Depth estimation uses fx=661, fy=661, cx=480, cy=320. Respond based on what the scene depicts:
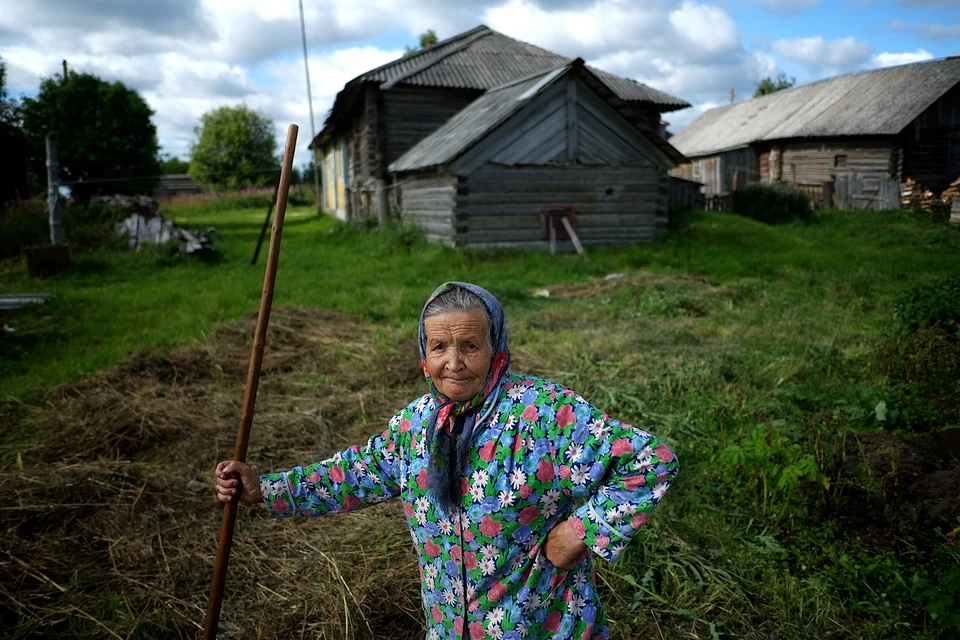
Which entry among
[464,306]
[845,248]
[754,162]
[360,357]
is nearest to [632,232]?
[845,248]

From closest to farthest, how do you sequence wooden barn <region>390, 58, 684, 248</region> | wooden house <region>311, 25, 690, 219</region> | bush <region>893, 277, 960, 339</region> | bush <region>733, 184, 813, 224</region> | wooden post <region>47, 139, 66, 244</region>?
1. bush <region>893, 277, 960, 339</region>
2. wooden post <region>47, 139, 66, 244</region>
3. wooden barn <region>390, 58, 684, 248</region>
4. wooden house <region>311, 25, 690, 219</region>
5. bush <region>733, 184, 813, 224</region>

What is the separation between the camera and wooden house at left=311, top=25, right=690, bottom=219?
1802 centimetres

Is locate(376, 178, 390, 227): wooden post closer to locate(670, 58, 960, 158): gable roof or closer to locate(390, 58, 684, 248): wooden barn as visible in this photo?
locate(390, 58, 684, 248): wooden barn

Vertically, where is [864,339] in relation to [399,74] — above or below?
below

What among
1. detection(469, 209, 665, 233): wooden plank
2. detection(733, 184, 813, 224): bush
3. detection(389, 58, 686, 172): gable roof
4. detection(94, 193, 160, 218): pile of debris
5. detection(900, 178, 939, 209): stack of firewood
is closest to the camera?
detection(389, 58, 686, 172): gable roof

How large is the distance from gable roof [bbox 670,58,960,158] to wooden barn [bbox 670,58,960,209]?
0.14 ft

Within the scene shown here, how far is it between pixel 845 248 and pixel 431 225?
862 cm

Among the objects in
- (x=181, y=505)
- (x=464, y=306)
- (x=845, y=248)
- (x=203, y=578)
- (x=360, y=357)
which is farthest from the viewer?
(x=845, y=248)

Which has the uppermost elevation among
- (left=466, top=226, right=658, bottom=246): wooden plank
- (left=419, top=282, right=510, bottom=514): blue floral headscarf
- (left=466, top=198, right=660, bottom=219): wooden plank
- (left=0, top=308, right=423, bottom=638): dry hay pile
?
(left=466, top=198, right=660, bottom=219): wooden plank

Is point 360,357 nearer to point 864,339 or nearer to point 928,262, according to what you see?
point 864,339

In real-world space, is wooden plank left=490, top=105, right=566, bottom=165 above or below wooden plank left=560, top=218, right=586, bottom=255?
above

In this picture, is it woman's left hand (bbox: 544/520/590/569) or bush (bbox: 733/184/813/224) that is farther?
bush (bbox: 733/184/813/224)

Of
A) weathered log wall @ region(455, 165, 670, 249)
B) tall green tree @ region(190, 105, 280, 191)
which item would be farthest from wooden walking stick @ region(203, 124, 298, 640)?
tall green tree @ region(190, 105, 280, 191)

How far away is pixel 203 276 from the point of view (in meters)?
12.0
